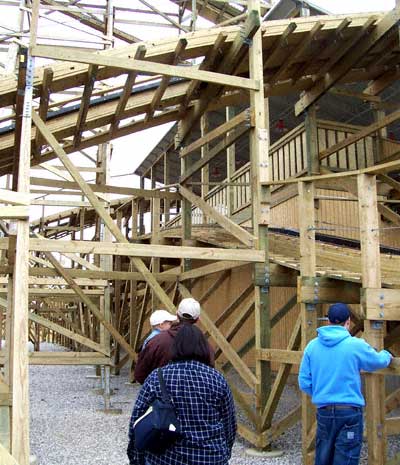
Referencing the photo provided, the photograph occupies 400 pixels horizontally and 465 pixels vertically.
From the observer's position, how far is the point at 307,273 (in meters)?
5.61

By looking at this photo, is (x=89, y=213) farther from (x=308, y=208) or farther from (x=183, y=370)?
(x=183, y=370)

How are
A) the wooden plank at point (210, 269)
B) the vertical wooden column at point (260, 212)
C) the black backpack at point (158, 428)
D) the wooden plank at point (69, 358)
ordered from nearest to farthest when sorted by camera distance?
the black backpack at point (158, 428) → the vertical wooden column at point (260, 212) → the wooden plank at point (210, 269) → the wooden plank at point (69, 358)

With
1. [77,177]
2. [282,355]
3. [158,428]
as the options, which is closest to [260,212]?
[282,355]

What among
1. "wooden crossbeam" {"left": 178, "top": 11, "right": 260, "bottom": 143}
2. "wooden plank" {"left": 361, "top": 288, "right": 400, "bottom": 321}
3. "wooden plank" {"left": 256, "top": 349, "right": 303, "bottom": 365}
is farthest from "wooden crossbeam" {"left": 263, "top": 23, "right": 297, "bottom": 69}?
"wooden plank" {"left": 361, "top": 288, "right": 400, "bottom": 321}

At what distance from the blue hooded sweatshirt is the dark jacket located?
3.63 feet

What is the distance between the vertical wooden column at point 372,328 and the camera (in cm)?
450

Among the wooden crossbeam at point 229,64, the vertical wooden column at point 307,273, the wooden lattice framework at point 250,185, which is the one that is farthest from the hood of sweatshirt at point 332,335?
the wooden crossbeam at point 229,64

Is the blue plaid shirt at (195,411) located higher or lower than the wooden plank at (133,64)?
lower

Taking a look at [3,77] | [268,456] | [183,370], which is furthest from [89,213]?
[183,370]

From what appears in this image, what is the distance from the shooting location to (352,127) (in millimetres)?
11172

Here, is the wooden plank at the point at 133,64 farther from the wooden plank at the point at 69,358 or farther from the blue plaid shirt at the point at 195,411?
the wooden plank at the point at 69,358

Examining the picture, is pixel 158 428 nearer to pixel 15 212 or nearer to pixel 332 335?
pixel 332 335

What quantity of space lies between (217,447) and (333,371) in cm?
120

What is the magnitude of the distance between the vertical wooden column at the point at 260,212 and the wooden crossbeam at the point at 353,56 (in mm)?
2174
